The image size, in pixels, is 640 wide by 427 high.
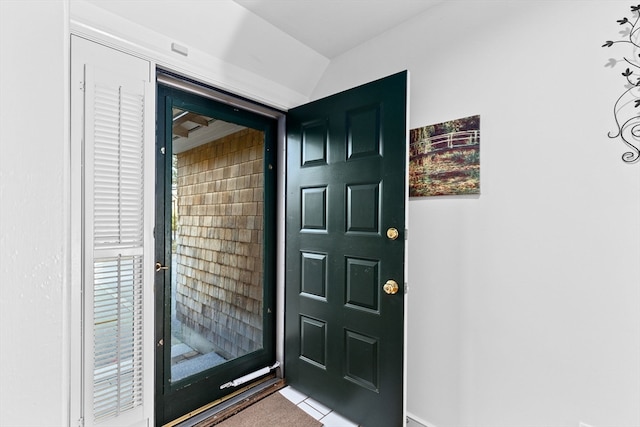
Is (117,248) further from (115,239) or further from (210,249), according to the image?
(210,249)

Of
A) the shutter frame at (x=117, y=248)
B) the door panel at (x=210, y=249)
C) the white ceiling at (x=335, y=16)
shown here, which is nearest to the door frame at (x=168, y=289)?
the door panel at (x=210, y=249)

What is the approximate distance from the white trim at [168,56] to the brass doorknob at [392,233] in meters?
1.24

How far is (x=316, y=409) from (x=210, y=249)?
1267 millimetres

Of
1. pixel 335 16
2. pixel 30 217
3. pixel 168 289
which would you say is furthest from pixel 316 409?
pixel 335 16

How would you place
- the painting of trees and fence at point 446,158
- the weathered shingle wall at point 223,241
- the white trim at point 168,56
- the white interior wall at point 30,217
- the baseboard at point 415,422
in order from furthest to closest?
the weathered shingle wall at point 223,241
the baseboard at point 415,422
the painting of trees and fence at point 446,158
the white trim at point 168,56
the white interior wall at point 30,217

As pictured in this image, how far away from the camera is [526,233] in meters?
1.37

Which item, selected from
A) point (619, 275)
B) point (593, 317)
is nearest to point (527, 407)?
point (593, 317)

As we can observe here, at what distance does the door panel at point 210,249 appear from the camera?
5.54 ft

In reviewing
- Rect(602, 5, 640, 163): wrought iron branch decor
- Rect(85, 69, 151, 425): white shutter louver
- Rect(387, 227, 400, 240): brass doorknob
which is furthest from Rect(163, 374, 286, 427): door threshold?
Rect(602, 5, 640, 163): wrought iron branch decor

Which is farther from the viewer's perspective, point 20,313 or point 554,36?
point 554,36

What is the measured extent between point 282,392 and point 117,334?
1.19 meters

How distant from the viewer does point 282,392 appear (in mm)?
2041

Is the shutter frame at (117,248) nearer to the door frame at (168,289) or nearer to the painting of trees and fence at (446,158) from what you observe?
the door frame at (168,289)

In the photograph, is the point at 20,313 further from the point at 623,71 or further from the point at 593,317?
the point at 623,71
